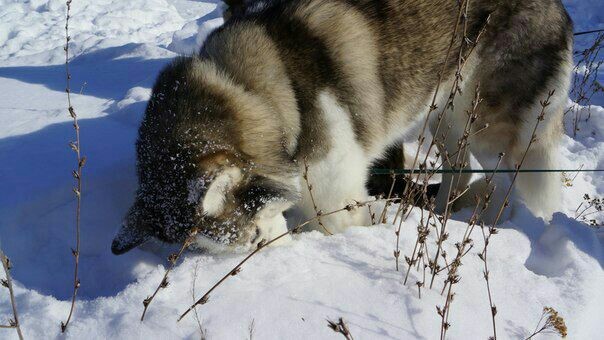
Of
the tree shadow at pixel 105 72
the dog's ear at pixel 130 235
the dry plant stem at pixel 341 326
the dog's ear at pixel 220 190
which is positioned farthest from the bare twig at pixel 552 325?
the tree shadow at pixel 105 72

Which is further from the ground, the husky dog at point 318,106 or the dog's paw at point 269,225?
the husky dog at point 318,106

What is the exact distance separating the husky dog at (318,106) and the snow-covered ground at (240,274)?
0.22 meters

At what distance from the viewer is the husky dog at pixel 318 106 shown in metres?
1.94

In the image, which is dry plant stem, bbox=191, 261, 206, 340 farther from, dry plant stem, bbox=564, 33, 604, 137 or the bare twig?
dry plant stem, bbox=564, 33, 604, 137

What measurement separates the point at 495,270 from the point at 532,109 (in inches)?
47.3

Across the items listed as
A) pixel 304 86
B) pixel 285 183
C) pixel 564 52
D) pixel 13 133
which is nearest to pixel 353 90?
pixel 304 86

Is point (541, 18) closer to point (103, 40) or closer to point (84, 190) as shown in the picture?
point (84, 190)

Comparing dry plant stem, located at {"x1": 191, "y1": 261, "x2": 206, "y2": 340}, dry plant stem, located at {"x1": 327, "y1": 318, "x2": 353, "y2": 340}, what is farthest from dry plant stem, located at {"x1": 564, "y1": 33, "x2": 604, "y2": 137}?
dry plant stem, located at {"x1": 327, "y1": 318, "x2": 353, "y2": 340}

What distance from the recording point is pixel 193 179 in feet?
6.00

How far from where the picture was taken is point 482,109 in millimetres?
3004

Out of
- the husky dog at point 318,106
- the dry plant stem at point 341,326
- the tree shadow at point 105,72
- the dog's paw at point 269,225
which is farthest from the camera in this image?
the tree shadow at point 105,72

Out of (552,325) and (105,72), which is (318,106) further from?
(105,72)

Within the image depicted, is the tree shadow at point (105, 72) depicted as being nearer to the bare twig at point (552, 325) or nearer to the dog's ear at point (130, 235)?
the dog's ear at point (130, 235)

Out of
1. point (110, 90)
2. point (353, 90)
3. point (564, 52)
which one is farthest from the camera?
point (110, 90)
